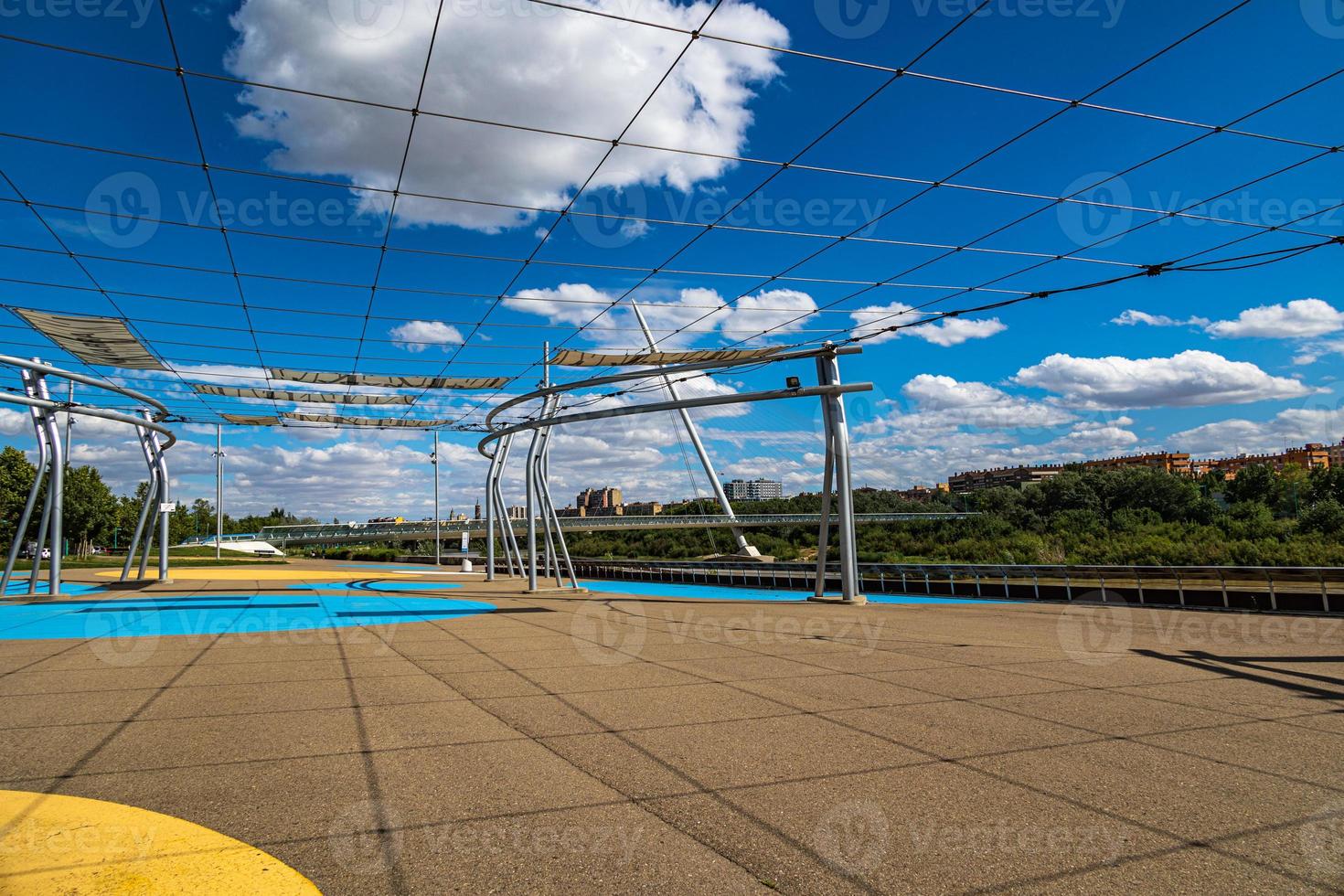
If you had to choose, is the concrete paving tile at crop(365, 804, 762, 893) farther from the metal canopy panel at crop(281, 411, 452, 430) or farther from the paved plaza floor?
the metal canopy panel at crop(281, 411, 452, 430)

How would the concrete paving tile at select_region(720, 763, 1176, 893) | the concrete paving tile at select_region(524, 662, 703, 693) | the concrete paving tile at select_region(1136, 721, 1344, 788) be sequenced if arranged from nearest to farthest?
the concrete paving tile at select_region(720, 763, 1176, 893)
the concrete paving tile at select_region(1136, 721, 1344, 788)
the concrete paving tile at select_region(524, 662, 703, 693)

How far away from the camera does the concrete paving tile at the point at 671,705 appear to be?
7457 mm

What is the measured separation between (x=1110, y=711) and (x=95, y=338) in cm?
2204

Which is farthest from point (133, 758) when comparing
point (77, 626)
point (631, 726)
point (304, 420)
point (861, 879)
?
point (304, 420)

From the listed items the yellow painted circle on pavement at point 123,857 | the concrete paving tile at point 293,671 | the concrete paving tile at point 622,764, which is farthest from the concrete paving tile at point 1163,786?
the concrete paving tile at point 293,671

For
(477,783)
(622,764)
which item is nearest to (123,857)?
(477,783)

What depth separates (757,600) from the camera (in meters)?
21.9

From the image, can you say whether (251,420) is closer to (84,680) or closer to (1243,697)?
(84,680)

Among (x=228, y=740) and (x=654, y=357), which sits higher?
(x=654, y=357)

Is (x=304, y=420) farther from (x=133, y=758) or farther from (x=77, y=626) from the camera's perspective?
(x=133, y=758)

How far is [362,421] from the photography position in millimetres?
31266

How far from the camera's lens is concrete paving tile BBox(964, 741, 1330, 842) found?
4781 mm

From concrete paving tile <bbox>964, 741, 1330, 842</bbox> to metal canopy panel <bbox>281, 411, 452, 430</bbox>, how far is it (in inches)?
1142

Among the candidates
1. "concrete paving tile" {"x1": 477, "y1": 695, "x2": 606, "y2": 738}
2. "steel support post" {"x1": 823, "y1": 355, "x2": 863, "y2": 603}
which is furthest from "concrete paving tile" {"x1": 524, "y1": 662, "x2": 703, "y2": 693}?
"steel support post" {"x1": 823, "y1": 355, "x2": 863, "y2": 603}
